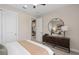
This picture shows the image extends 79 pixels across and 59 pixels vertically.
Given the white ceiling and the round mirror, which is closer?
the white ceiling

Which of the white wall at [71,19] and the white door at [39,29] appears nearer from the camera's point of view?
the white wall at [71,19]

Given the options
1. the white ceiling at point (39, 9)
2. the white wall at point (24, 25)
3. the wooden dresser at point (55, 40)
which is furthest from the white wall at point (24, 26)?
the wooden dresser at point (55, 40)

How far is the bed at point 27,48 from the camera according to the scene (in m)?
1.44

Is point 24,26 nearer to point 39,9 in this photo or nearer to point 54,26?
point 39,9

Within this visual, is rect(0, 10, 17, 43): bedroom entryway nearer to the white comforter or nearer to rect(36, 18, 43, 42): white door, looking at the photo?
the white comforter

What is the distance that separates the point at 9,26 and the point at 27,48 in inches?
17.5

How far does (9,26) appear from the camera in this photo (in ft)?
4.91

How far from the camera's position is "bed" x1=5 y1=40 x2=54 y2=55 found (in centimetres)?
144

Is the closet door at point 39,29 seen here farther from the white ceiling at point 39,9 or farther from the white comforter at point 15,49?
the white comforter at point 15,49

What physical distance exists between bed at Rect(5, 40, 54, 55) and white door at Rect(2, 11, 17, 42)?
9cm

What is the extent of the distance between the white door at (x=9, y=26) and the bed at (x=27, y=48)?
9 cm

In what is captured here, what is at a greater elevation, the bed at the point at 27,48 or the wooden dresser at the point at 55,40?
the wooden dresser at the point at 55,40

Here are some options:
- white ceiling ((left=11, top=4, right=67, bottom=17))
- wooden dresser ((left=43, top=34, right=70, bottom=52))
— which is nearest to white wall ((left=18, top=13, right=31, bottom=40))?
white ceiling ((left=11, top=4, right=67, bottom=17))

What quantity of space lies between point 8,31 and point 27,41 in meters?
0.33
